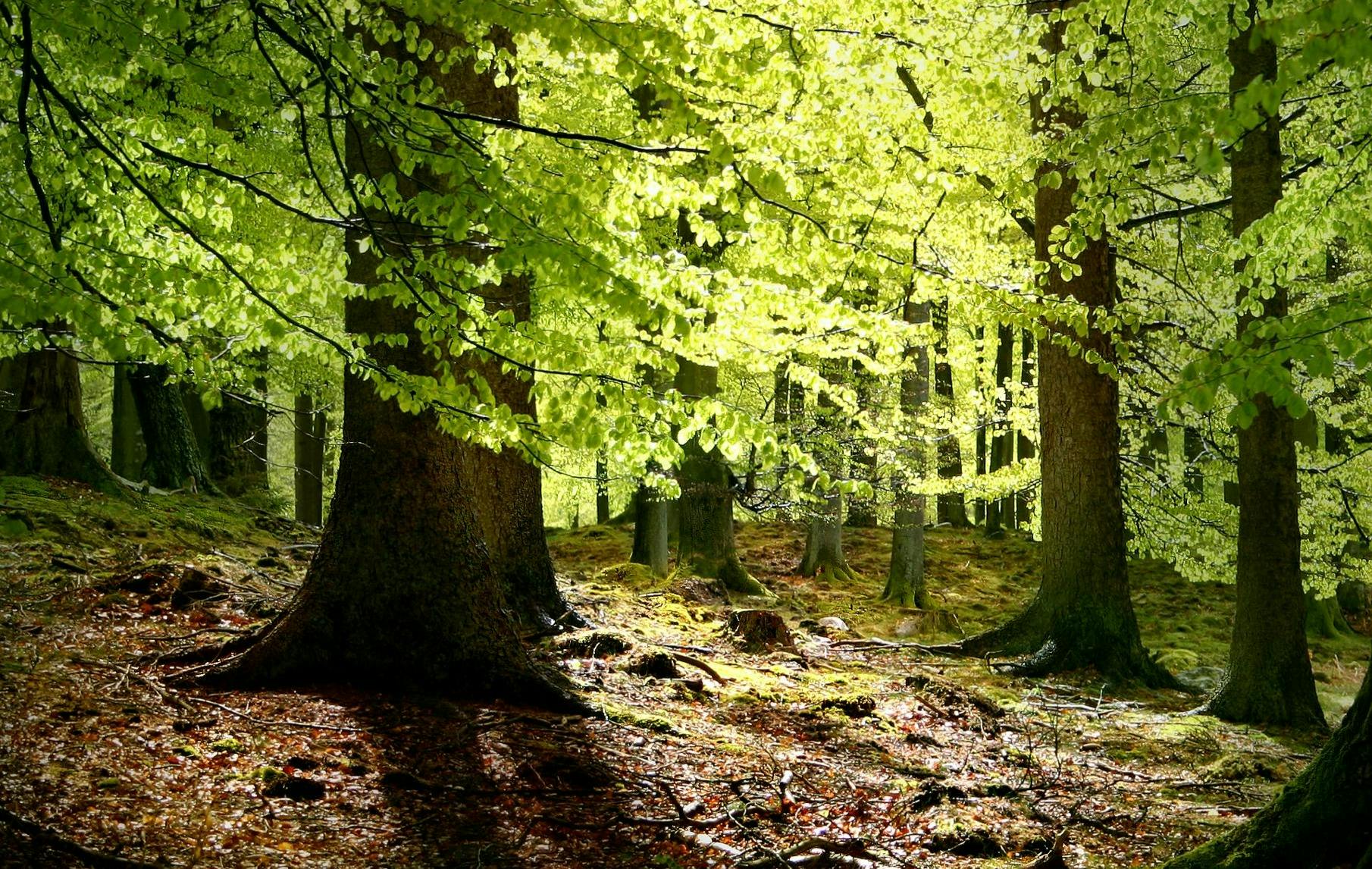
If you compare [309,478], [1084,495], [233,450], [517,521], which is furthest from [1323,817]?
[309,478]

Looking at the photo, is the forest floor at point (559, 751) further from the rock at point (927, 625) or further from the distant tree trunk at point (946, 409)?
the distant tree trunk at point (946, 409)

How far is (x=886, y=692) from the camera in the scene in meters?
8.68

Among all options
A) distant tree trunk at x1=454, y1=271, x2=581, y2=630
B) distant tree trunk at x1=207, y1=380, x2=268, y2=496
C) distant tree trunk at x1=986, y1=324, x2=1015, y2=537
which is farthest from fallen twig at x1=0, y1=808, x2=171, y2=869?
distant tree trunk at x1=986, y1=324, x2=1015, y2=537

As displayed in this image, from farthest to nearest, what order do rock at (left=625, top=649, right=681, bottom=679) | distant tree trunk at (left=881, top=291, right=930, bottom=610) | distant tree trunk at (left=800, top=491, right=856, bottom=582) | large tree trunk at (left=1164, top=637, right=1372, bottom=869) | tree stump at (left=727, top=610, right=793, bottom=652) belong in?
distant tree trunk at (left=800, top=491, right=856, bottom=582) < distant tree trunk at (left=881, top=291, right=930, bottom=610) < tree stump at (left=727, top=610, right=793, bottom=652) < rock at (left=625, top=649, right=681, bottom=679) < large tree trunk at (left=1164, top=637, right=1372, bottom=869)

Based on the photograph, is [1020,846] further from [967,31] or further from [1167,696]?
[967,31]

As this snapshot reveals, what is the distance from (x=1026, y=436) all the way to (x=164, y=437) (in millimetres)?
12457

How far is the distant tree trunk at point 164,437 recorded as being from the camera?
1214 cm

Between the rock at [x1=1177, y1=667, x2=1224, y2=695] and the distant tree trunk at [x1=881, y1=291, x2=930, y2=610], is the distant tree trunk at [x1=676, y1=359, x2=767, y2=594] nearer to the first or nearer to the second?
the distant tree trunk at [x1=881, y1=291, x2=930, y2=610]

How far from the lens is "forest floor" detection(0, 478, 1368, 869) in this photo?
13.9 ft

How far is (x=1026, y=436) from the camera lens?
46.5 ft

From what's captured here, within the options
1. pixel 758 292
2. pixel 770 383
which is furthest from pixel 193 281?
pixel 770 383

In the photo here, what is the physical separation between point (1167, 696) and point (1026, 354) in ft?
44.5

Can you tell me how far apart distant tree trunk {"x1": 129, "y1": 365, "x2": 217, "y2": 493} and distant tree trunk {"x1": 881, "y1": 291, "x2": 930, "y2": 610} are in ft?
34.7

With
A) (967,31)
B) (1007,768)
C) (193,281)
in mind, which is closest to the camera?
(193,281)
